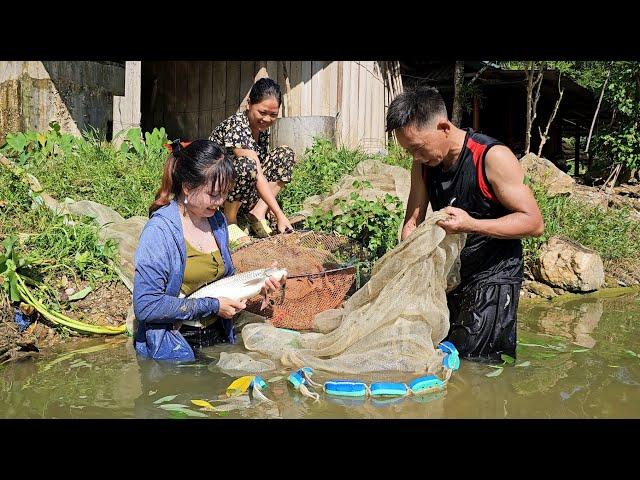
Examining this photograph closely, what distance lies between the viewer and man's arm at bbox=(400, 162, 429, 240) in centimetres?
428

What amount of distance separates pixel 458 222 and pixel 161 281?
1.62m

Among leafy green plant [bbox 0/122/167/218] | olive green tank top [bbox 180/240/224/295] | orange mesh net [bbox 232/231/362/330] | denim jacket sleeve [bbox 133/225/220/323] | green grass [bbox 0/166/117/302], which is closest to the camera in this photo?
denim jacket sleeve [bbox 133/225/220/323]

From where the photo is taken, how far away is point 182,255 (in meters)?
3.79

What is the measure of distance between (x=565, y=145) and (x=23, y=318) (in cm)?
2097

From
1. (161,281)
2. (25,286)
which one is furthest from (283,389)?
(25,286)

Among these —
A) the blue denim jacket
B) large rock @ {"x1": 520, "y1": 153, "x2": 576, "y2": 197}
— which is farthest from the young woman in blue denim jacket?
large rock @ {"x1": 520, "y1": 153, "x2": 576, "y2": 197}

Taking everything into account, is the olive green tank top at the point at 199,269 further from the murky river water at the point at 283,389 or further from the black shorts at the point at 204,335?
the murky river water at the point at 283,389

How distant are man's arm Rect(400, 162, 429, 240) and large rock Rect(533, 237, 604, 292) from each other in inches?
120

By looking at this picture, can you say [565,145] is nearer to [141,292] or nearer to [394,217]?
[394,217]

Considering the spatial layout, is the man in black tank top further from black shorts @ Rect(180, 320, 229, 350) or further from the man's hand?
black shorts @ Rect(180, 320, 229, 350)

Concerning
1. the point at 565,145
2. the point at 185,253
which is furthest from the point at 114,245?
the point at 565,145

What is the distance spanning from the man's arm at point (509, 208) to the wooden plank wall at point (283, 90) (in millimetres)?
6408

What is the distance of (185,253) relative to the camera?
3811 millimetres

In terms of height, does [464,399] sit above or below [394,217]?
below
